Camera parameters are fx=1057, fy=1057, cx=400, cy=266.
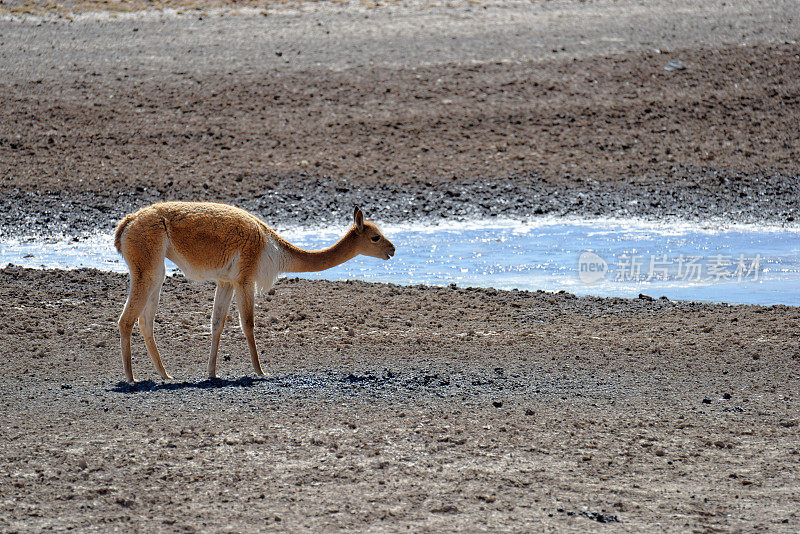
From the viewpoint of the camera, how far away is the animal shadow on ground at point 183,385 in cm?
909

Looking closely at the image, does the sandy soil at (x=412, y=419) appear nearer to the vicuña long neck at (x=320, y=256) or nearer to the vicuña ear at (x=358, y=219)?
the vicuña long neck at (x=320, y=256)

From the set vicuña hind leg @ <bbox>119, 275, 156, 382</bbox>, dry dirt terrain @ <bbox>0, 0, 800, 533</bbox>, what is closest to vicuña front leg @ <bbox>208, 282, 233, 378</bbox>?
dry dirt terrain @ <bbox>0, 0, 800, 533</bbox>

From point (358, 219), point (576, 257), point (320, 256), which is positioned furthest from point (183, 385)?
point (576, 257)

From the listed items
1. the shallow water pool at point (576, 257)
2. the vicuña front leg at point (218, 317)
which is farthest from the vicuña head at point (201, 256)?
the shallow water pool at point (576, 257)

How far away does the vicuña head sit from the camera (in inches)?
367

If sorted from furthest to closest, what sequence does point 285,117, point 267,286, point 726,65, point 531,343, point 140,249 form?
point 726,65 < point 285,117 < point 531,343 < point 267,286 < point 140,249

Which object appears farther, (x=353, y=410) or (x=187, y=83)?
(x=187, y=83)

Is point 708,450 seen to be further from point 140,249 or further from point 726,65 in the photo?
point 726,65

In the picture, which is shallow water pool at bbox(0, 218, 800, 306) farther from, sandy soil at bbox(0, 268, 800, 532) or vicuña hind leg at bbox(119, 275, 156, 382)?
vicuña hind leg at bbox(119, 275, 156, 382)

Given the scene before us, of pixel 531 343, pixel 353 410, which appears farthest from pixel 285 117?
pixel 353 410

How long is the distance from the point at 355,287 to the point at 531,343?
319 cm

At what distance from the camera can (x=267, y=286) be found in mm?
10047

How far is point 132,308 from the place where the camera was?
9414 millimetres

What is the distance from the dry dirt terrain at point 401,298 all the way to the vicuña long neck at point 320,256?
93 centimetres
